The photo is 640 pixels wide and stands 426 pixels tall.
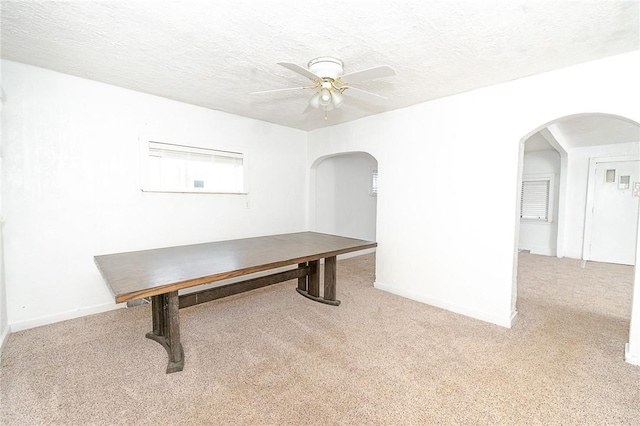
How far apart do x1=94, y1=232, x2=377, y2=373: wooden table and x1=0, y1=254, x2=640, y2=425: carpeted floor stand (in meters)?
0.28

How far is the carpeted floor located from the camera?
1.68 m

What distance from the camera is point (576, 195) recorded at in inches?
226

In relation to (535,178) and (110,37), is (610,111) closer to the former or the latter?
(110,37)


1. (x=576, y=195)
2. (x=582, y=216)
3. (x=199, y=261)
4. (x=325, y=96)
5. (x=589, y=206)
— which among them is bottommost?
(x=199, y=261)

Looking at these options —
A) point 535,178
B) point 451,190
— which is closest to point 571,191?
point 535,178

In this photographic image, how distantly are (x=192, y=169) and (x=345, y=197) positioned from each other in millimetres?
3225

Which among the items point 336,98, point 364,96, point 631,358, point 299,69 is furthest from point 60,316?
point 631,358

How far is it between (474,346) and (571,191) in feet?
17.4

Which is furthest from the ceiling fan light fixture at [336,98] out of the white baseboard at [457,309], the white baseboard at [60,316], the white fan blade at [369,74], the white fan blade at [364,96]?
the white baseboard at [60,316]

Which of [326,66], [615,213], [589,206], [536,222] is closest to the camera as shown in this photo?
[326,66]

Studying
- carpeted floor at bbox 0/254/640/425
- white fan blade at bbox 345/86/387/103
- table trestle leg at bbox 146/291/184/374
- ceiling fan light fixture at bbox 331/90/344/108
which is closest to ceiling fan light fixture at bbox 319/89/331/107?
ceiling fan light fixture at bbox 331/90/344/108

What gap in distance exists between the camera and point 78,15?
1.80 m

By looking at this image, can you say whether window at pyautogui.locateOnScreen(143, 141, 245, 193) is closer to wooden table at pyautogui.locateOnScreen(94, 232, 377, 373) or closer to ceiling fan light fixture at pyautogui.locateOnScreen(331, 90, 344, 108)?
wooden table at pyautogui.locateOnScreen(94, 232, 377, 373)

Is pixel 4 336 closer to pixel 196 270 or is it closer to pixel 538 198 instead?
pixel 196 270
